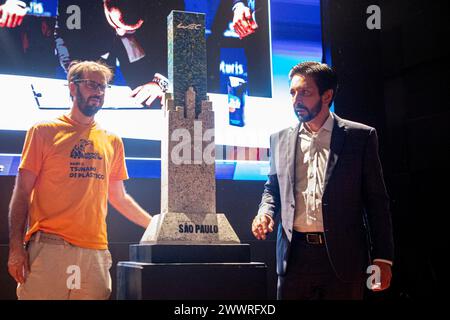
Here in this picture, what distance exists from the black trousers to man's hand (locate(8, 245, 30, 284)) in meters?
1.32

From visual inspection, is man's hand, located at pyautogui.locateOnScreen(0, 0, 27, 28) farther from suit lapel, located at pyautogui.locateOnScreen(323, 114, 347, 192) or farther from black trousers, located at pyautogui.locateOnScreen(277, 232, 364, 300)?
black trousers, located at pyautogui.locateOnScreen(277, 232, 364, 300)

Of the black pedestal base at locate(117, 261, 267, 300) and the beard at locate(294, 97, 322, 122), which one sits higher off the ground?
the beard at locate(294, 97, 322, 122)

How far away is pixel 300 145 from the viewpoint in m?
3.25

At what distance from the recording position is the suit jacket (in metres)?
2.98

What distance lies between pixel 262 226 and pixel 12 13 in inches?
108

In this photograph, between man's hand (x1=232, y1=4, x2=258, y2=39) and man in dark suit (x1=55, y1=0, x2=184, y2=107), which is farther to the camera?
man's hand (x1=232, y1=4, x2=258, y2=39)

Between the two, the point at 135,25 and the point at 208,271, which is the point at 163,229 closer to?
the point at 208,271

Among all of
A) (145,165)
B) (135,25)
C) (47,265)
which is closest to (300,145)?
(47,265)

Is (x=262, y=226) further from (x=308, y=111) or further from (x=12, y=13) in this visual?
(x=12, y=13)

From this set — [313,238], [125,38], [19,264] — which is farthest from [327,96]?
[125,38]

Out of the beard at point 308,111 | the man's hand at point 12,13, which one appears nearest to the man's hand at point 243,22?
the man's hand at point 12,13

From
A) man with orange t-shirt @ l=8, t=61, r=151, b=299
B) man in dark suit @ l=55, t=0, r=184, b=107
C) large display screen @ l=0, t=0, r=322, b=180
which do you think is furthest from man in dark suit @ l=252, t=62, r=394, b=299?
man in dark suit @ l=55, t=0, r=184, b=107

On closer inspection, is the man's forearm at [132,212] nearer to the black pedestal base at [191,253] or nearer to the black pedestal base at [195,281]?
the black pedestal base at [191,253]

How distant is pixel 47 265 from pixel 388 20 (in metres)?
3.86
